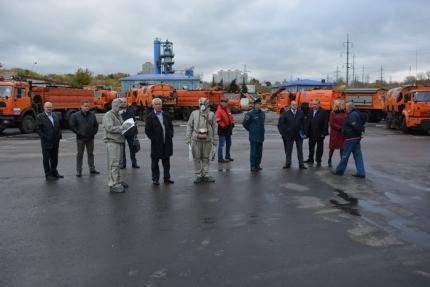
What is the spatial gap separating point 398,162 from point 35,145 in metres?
12.6

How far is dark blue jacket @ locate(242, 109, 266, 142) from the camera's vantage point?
38.3 ft

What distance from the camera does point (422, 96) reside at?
977 inches

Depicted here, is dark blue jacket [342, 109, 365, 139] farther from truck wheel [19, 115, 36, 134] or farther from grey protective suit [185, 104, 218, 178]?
truck wheel [19, 115, 36, 134]

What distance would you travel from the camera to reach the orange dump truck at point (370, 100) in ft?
121

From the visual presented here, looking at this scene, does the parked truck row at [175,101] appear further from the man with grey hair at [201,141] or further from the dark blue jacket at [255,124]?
the man with grey hair at [201,141]

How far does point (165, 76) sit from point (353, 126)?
7915 cm

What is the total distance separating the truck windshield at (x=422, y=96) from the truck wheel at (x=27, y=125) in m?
18.7

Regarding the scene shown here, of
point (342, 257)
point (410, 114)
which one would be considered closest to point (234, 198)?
point (342, 257)

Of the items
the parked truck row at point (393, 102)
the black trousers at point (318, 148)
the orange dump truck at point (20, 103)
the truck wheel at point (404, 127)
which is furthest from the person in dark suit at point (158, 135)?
the truck wheel at point (404, 127)

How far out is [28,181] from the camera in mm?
10445

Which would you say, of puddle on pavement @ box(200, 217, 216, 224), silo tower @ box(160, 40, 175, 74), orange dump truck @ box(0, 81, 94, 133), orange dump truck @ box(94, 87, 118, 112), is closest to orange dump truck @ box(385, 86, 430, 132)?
orange dump truck @ box(0, 81, 94, 133)

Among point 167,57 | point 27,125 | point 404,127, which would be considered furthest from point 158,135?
point 167,57

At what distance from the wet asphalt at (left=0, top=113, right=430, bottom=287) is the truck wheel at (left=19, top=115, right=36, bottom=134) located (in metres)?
14.1

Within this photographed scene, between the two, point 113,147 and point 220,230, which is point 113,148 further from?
point 220,230
